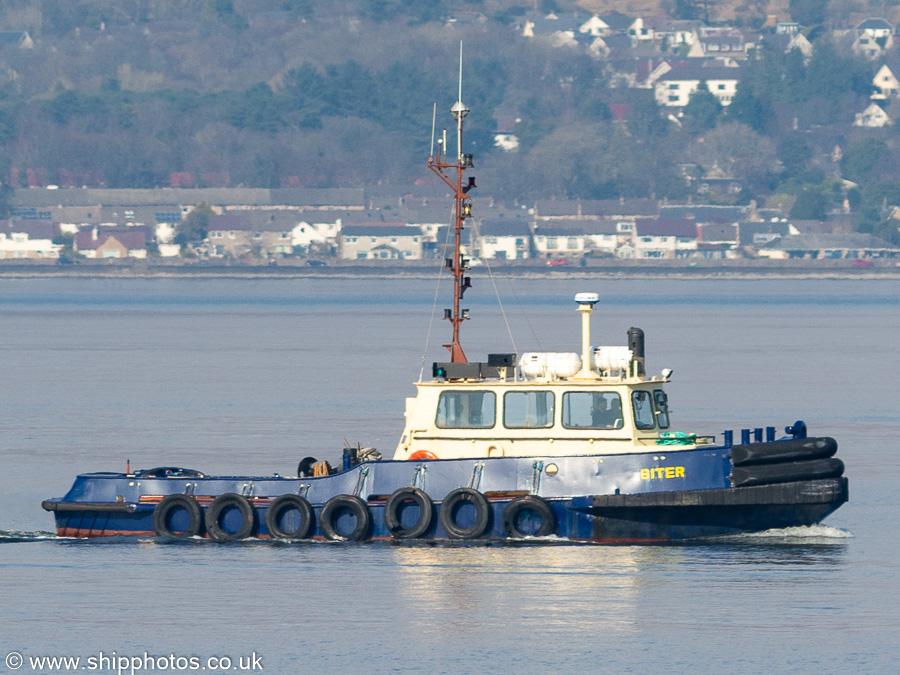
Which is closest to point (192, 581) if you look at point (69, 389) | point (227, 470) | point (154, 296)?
point (227, 470)

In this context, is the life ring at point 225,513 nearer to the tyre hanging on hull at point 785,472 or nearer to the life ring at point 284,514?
the life ring at point 284,514

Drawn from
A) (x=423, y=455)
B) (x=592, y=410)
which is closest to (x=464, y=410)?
(x=423, y=455)

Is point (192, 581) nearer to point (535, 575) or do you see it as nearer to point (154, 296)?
point (535, 575)

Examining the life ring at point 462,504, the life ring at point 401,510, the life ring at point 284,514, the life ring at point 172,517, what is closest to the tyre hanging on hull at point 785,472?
the life ring at point 462,504

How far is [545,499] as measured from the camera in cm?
2892

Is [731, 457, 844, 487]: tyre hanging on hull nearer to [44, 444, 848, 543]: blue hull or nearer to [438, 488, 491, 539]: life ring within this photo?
[44, 444, 848, 543]: blue hull

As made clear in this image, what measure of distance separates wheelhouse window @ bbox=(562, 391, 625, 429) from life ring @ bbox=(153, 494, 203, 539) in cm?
559

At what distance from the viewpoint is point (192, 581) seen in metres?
27.7

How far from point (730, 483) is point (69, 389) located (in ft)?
129

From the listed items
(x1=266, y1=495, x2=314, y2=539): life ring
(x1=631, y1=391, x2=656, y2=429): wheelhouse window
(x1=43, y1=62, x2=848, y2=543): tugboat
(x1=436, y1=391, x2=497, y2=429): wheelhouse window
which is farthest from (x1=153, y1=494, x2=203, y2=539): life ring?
(x1=631, y1=391, x2=656, y2=429): wheelhouse window

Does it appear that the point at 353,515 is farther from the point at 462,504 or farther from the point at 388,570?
the point at 388,570

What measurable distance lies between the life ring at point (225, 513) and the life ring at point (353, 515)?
1118 mm

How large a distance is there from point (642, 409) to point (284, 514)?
540 centimetres

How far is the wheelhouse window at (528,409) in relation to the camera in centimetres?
2947
